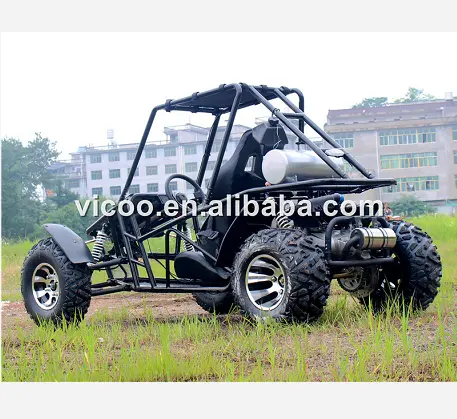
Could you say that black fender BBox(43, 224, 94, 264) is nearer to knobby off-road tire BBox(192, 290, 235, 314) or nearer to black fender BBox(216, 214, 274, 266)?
black fender BBox(216, 214, 274, 266)

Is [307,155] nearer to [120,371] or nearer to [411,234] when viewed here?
[411,234]

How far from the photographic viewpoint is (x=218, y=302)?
25.0ft

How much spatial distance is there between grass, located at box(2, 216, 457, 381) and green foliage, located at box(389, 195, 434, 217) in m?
38.3

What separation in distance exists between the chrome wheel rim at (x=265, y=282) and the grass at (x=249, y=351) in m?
0.21

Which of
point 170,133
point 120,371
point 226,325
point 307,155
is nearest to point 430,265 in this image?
point 307,155

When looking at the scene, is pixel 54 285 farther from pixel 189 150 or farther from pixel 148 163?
pixel 148 163

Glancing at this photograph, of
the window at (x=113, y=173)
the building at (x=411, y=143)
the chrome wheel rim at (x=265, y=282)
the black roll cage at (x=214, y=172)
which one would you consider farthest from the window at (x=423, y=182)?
the chrome wheel rim at (x=265, y=282)

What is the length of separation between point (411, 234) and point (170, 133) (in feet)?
24.5

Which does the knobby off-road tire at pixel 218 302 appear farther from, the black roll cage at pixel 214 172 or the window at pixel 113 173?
the window at pixel 113 173

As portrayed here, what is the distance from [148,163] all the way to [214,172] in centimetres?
1326

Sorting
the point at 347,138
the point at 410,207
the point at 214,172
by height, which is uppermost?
the point at 347,138

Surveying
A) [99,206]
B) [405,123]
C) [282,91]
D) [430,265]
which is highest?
[405,123]

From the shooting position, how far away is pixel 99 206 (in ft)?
25.1

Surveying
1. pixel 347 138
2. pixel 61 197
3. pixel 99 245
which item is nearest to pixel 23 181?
pixel 61 197
